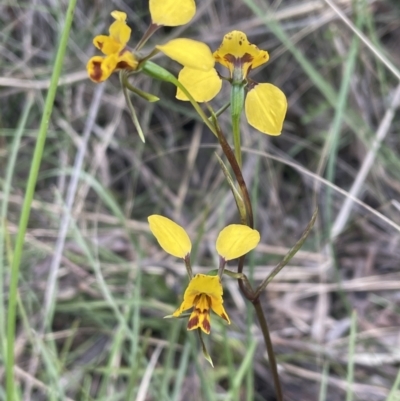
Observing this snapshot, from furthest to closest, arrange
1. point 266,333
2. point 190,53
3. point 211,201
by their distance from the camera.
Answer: point 211,201, point 266,333, point 190,53

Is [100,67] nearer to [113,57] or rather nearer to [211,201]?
[113,57]

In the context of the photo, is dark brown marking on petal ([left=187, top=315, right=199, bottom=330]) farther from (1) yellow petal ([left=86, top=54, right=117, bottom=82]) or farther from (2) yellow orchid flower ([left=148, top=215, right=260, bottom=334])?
(1) yellow petal ([left=86, top=54, right=117, bottom=82])

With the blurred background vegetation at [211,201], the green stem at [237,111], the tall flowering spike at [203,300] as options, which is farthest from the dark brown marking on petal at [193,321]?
the blurred background vegetation at [211,201]

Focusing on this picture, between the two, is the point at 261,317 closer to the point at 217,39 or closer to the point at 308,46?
the point at 217,39

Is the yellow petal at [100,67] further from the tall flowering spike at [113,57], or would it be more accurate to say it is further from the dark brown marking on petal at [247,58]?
the dark brown marking on petal at [247,58]

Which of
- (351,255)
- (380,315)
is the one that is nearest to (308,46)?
A: (351,255)

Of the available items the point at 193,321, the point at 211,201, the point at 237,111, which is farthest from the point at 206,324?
the point at 211,201

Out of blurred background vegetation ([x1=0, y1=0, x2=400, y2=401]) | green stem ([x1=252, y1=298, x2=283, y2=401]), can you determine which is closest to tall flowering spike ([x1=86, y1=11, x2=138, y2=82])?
green stem ([x1=252, y1=298, x2=283, y2=401])

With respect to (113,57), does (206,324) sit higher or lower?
lower
